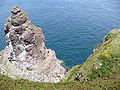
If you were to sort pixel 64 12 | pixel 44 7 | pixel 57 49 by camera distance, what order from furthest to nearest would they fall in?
1. pixel 44 7
2. pixel 64 12
3. pixel 57 49

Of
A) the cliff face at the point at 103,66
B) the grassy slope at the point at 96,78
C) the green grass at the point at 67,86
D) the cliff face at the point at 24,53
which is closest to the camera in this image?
the green grass at the point at 67,86

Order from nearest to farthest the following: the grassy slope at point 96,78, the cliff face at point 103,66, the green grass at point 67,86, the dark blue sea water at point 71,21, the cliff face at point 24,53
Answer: the green grass at point 67,86 → the grassy slope at point 96,78 → the cliff face at point 103,66 → the cliff face at point 24,53 → the dark blue sea water at point 71,21

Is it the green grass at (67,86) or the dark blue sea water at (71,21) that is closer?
the green grass at (67,86)

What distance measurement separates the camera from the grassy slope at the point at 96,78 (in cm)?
3895

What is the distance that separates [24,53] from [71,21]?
57428 mm

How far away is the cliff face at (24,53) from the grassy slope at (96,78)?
18569mm

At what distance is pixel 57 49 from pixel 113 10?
209ft

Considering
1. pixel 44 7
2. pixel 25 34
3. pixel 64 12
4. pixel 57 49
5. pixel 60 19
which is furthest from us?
pixel 44 7

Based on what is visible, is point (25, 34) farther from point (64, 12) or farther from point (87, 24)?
point (64, 12)

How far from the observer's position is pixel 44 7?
5438 inches

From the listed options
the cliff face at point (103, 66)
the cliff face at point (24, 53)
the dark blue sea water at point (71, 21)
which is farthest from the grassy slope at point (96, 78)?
the dark blue sea water at point (71, 21)

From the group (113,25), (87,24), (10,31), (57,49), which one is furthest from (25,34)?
(113,25)

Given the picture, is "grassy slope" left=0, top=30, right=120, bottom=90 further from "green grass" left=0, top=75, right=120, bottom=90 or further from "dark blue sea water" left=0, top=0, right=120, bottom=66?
"dark blue sea water" left=0, top=0, right=120, bottom=66

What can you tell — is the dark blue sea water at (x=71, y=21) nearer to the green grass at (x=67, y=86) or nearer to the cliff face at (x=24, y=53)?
the cliff face at (x=24, y=53)
